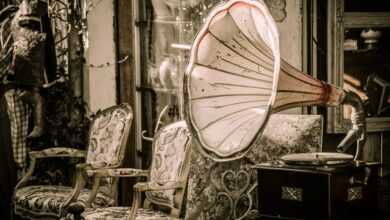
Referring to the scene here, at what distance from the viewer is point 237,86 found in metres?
3.79

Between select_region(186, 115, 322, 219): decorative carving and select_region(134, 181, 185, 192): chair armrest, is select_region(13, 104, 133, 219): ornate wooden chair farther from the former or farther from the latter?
select_region(186, 115, 322, 219): decorative carving

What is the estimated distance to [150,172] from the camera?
4680mm

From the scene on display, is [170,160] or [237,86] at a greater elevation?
[237,86]

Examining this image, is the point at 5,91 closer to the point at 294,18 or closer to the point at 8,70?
the point at 8,70

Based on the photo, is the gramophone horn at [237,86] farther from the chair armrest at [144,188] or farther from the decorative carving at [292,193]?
the chair armrest at [144,188]

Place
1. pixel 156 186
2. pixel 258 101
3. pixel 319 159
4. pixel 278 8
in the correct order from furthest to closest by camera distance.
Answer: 1. pixel 278 8
2. pixel 156 186
3. pixel 258 101
4. pixel 319 159

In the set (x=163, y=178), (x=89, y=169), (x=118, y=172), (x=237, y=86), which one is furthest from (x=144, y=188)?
(x=237, y=86)

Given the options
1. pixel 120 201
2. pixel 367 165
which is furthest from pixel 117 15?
pixel 367 165

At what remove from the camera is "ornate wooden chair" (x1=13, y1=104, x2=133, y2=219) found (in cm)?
495

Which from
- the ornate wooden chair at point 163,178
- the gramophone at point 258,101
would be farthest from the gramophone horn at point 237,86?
the ornate wooden chair at point 163,178

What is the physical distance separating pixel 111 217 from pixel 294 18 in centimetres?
170

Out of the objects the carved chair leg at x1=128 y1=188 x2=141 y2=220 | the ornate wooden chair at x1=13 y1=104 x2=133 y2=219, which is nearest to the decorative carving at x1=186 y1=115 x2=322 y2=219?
the carved chair leg at x1=128 y1=188 x2=141 y2=220

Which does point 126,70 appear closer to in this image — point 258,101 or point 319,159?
point 258,101

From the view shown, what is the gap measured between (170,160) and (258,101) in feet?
3.26
